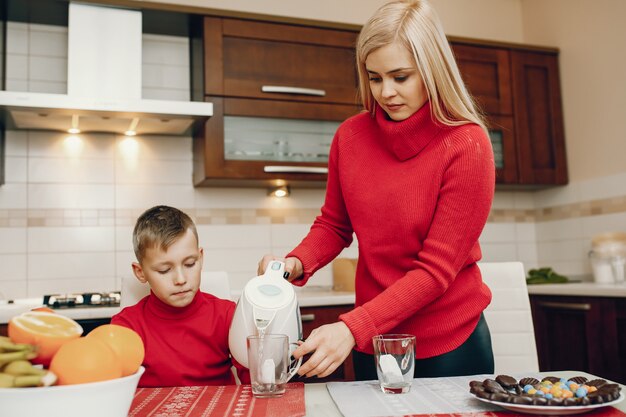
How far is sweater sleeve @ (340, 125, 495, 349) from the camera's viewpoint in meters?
1.08

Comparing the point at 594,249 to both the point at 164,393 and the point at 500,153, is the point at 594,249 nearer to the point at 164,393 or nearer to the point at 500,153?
the point at 500,153

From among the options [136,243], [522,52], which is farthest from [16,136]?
[522,52]

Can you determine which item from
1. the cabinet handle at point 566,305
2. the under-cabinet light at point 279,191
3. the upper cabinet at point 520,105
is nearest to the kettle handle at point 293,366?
the cabinet handle at point 566,305

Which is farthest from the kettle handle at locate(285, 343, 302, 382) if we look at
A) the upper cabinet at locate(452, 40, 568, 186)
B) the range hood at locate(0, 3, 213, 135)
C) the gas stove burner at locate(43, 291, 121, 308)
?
the upper cabinet at locate(452, 40, 568, 186)

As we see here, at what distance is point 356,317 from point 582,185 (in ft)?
8.18

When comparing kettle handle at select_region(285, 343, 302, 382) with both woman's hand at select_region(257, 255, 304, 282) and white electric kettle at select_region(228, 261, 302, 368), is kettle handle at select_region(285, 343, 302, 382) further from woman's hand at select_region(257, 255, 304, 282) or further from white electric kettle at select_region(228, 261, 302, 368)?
woman's hand at select_region(257, 255, 304, 282)

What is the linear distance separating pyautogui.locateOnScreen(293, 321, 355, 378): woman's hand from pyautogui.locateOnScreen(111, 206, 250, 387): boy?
0.42 m

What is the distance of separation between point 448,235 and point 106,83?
1837mm

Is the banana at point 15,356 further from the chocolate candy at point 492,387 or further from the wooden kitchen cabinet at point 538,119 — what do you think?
the wooden kitchen cabinet at point 538,119

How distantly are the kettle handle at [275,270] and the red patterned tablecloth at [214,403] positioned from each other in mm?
199

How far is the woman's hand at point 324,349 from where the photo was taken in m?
0.97

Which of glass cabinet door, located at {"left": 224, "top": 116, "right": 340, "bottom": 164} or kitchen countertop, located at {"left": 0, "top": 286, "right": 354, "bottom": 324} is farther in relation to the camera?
glass cabinet door, located at {"left": 224, "top": 116, "right": 340, "bottom": 164}

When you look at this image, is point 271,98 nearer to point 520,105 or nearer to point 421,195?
point 520,105

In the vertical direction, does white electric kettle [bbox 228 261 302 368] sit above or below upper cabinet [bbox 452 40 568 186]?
below
